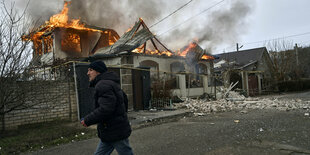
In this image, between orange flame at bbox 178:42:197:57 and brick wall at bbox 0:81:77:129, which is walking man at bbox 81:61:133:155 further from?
orange flame at bbox 178:42:197:57

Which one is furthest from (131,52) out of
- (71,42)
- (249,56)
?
(249,56)

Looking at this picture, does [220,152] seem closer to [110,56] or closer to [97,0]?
[110,56]

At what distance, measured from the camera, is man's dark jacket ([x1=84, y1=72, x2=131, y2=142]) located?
102 inches

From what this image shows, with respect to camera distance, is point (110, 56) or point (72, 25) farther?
point (72, 25)

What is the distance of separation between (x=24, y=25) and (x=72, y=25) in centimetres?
1139

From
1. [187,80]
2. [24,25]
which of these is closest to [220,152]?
[24,25]

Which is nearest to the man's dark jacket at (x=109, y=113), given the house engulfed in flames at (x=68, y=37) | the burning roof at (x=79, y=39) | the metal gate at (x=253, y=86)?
the burning roof at (x=79, y=39)

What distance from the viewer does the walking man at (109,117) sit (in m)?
2.59

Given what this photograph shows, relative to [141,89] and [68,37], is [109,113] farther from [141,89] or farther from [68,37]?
[68,37]

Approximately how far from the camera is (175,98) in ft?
40.1

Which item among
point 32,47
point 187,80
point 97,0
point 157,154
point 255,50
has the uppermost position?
point 97,0

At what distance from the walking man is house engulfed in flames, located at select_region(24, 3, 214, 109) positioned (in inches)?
299

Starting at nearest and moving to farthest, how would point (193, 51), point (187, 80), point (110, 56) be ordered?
point (110, 56)
point (187, 80)
point (193, 51)

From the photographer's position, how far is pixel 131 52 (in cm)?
1130
